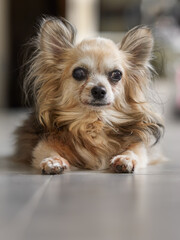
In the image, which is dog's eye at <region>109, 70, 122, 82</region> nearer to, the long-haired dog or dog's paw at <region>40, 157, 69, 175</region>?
the long-haired dog

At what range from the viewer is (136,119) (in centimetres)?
257

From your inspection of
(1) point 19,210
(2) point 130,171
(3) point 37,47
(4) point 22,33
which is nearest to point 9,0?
(4) point 22,33

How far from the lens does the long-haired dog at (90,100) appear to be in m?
2.45

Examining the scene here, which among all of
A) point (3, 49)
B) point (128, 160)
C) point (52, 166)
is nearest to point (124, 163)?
point (128, 160)

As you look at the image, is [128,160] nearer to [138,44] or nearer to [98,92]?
[98,92]

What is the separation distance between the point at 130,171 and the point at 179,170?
13.1 inches

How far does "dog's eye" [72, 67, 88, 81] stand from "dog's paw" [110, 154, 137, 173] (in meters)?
0.44

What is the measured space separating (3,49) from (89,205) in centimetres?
631

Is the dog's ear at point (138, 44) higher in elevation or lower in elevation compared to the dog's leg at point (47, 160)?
higher

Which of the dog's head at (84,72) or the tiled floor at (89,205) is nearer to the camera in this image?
the tiled floor at (89,205)

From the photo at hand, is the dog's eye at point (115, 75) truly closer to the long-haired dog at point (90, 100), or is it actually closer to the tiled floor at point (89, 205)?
the long-haired dog at point (90, 100)

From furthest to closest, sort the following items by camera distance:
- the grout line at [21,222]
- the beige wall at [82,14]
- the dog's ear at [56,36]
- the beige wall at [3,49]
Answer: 1. the beige wall at [82,14]
2. the beige wall at [3,49]
3. the dog's ear at [56,36]
4. the grout line at [21,222]

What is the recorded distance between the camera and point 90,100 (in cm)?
240

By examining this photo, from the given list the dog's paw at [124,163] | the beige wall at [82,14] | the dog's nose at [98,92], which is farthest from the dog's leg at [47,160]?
the beige wall at [82,14]
